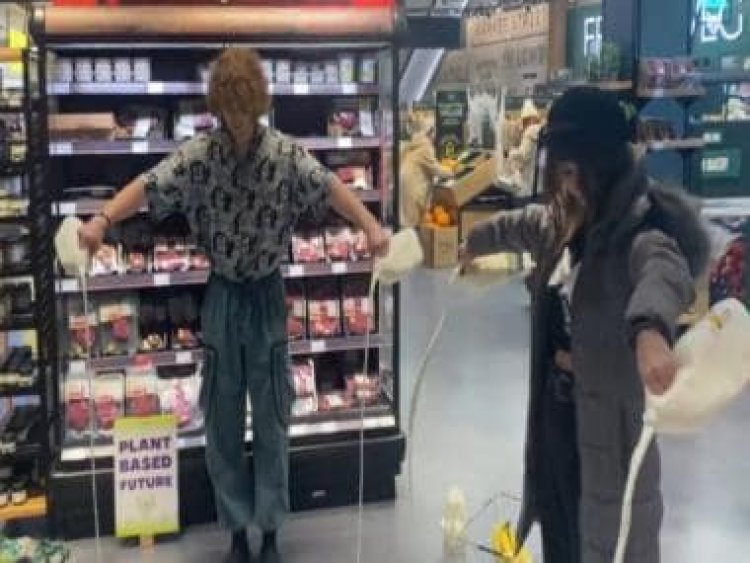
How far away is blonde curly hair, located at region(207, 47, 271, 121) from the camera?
3.35m

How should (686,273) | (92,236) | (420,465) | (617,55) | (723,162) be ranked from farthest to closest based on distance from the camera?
(723,162) → (617,55) → (420,465) → (92,236) → (686,273)

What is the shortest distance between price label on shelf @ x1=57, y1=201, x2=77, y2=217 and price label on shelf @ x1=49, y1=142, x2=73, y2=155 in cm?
20

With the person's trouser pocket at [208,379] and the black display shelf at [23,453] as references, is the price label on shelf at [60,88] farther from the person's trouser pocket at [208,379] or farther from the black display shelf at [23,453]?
the black display shelf at [23,453]

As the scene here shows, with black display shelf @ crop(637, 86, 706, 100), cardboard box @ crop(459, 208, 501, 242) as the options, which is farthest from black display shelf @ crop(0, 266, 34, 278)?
cardboard box @ crop(459, 208, 501, 242)

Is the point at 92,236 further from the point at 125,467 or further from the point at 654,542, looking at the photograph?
the point at 654,542

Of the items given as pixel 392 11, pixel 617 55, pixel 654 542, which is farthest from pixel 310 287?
pixel 617 55

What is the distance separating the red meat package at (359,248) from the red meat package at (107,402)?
3.68ft

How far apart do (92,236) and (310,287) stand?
1.37 m

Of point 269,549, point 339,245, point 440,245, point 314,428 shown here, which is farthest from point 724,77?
point 269,549

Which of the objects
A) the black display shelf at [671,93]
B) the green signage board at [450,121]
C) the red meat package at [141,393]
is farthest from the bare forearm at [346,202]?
the green signage board at [450,121]

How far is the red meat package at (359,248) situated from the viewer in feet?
14.2

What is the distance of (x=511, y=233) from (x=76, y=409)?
88.4 inches

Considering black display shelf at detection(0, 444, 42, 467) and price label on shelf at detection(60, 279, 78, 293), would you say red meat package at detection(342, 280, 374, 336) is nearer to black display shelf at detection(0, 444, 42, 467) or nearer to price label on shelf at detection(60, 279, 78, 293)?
price label on shelf at detection(60, 279, 78, 293)

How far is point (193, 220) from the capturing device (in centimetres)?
356
